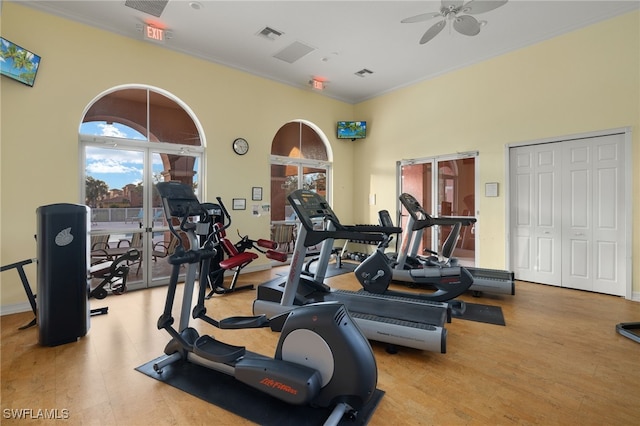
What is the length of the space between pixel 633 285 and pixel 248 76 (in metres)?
7.08

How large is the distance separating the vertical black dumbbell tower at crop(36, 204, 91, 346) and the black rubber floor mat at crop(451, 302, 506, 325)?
13.2ft

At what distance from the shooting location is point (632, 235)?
13.9 feet

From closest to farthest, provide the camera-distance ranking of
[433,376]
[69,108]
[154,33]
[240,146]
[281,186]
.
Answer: [433,376], [69,108], [154,33], [240,146], [281,186]

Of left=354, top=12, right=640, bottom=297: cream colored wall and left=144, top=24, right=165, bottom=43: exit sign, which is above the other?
left=144, top=24, right=165, bottom=43: exit sign

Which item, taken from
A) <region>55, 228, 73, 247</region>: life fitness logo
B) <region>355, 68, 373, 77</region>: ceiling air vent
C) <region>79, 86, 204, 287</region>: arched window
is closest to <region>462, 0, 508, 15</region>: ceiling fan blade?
<region>355, 68, 373, 77</region>: ceiling air vent

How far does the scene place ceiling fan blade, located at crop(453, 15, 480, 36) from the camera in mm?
3695

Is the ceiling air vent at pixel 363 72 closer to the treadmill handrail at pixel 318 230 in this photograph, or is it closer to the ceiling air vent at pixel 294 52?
the ceiling air vent at pixel 294 52

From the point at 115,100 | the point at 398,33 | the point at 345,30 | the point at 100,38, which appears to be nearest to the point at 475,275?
the point at 398,33

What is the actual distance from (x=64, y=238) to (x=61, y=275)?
1.17ft

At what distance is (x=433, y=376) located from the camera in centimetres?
237

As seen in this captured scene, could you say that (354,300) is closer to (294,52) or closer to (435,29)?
(435,29)

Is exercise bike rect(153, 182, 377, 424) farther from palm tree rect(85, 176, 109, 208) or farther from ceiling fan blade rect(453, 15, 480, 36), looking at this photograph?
ceiling fan blade rect(453, 15, 480, 36)

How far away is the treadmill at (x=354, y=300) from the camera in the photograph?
8.56ft

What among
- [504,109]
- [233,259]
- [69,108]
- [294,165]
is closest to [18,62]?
[69,108]
